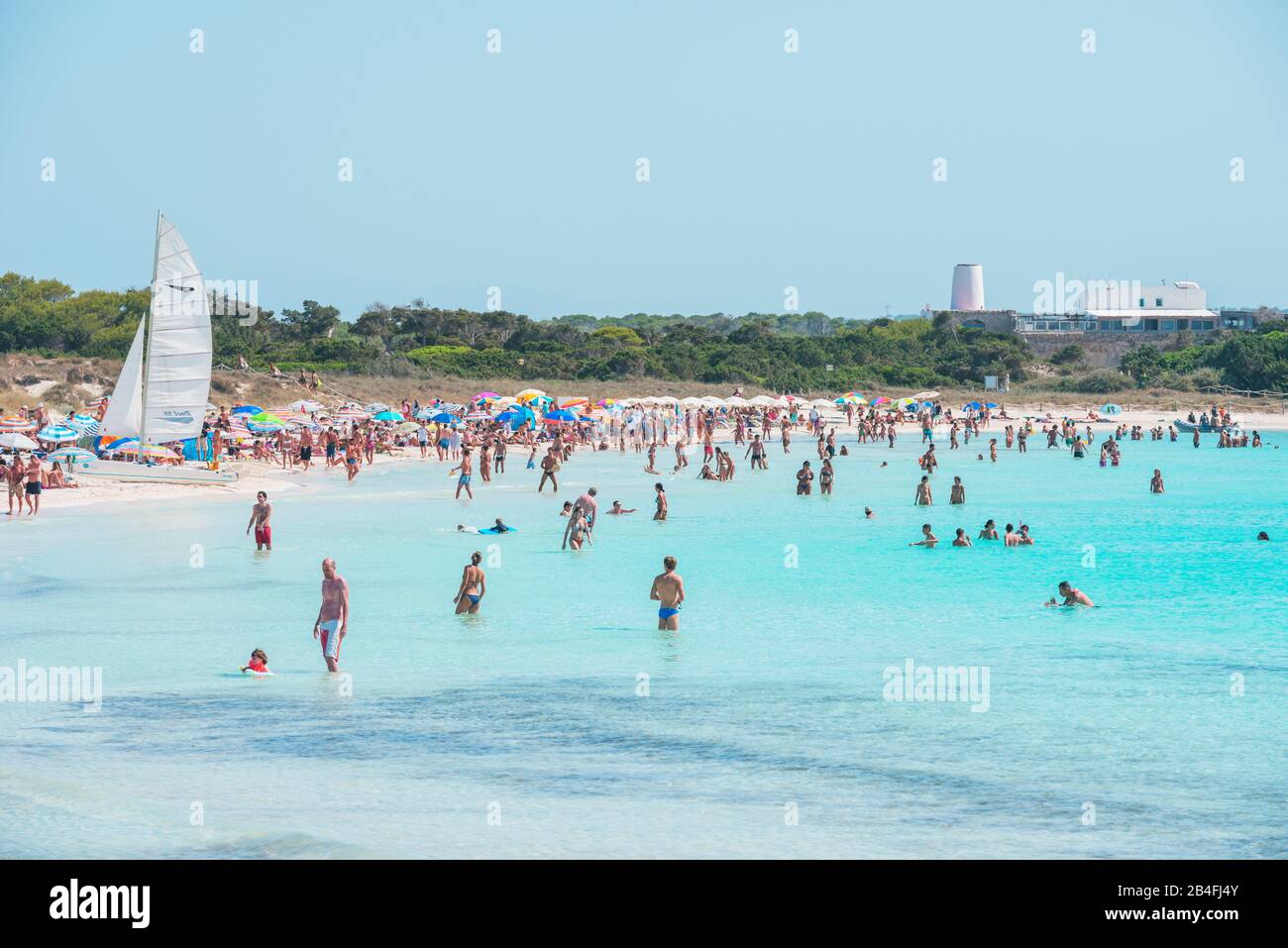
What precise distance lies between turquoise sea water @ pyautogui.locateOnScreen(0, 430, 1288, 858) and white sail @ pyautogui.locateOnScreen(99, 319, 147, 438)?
667cm

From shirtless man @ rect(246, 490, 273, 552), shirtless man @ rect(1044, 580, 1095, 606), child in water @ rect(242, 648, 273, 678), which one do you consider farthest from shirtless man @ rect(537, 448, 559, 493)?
child in water @ rect(242, 648, 273, 678)

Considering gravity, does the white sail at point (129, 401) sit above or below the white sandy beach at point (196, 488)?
above

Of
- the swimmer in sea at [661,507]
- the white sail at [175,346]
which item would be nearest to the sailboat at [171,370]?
the white sail at [175,346]

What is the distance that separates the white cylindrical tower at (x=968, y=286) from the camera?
451 feet

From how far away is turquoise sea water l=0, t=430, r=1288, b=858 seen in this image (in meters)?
9.41

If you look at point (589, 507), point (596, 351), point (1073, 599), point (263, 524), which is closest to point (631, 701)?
point (1073, 599)

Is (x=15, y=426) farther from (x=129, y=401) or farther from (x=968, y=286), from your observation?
(x=968, y=286)

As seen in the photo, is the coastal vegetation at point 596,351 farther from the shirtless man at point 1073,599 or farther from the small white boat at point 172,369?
the shirtless man at point 1073,599

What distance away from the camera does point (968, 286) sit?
137875 millimetres

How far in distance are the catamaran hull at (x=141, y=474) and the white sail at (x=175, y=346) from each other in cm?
102

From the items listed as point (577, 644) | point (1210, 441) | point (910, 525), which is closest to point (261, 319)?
point (1210, 441)

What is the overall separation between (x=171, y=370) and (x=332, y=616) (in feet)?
66.4

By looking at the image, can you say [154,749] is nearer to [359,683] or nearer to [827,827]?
[359,683]
